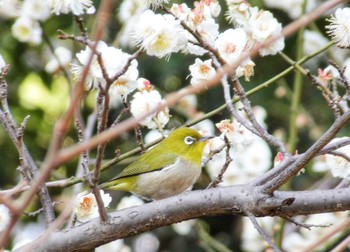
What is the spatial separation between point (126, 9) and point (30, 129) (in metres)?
1.40

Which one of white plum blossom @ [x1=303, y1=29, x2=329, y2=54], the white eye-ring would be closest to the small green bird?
the white eye-ring

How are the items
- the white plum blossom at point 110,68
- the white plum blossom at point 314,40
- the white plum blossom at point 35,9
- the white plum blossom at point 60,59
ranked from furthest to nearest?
1. the white plum blossom at point 314,40
2. the white plum blossom at point 60,59
3. the white plum blossom at point 35,9
4. the white plum blossom at point 110,68

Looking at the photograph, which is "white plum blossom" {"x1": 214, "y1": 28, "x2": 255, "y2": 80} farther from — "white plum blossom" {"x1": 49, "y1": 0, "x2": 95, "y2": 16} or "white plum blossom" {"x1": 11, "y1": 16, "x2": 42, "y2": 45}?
"white plum blossom" {"x1": 11, "y1": 16, "x2": 42, "y2": 45}

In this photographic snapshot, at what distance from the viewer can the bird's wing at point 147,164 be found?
3.20 meters

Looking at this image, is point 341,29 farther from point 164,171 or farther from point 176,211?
point 164,171

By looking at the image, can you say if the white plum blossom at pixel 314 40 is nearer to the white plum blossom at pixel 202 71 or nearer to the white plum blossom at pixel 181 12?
the white plum blossom at pixel 202 71

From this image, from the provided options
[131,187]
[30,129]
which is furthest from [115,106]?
[131,187]

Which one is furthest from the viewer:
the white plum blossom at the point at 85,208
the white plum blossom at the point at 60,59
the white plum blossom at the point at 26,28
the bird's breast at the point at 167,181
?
the white plum blossom at the point at 60,59

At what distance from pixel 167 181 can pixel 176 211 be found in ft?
3.76

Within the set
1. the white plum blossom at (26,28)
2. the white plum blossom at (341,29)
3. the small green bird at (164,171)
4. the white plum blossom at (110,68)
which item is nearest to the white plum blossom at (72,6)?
the white plum blossom at (110,68)

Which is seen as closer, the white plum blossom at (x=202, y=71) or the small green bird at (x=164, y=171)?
the white plum blossom at (x=202, y=71)

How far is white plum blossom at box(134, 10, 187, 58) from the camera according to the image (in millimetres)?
2275

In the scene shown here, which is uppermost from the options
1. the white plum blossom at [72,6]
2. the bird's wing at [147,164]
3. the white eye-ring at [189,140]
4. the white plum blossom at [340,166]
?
the white plum blossom at [72,6]

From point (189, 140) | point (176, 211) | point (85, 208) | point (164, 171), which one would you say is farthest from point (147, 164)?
point (176, 211)
